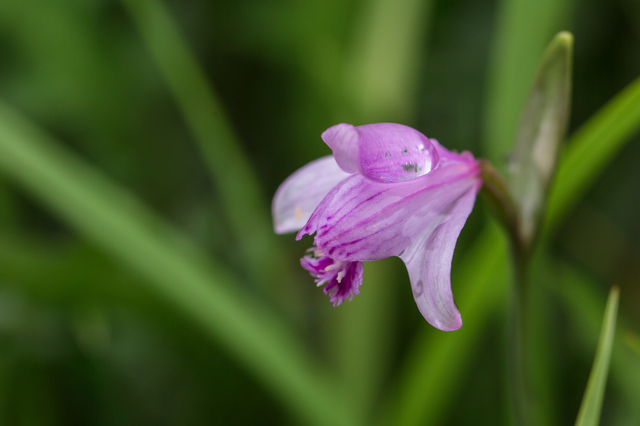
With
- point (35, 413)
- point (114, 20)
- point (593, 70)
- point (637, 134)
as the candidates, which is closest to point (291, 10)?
point (114, 20)

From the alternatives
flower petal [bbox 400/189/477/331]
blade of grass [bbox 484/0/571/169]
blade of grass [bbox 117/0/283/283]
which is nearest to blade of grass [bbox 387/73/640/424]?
blade of grass [bbox 484/0/571/169]

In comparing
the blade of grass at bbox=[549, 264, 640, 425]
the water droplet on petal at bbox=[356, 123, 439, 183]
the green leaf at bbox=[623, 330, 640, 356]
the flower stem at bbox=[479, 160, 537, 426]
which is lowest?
the blade of grass at bbox=[549, 264, 640, 425]

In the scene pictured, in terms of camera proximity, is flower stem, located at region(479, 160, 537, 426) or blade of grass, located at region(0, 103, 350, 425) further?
blade of grass, located at region(0, 103, 350, 425)

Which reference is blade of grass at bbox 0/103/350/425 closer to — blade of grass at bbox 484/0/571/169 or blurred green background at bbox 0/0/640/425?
blurred green background at bbox 0/0/640/425

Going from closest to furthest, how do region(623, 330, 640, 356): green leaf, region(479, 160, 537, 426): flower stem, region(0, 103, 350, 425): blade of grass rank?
region(479, 160, 537, 426): flower stem, region(623, 330, 640, 356): green leaf, region(0, 103, 350, 425): blade of grass

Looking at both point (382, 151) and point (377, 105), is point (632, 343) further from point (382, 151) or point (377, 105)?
point (377, 105)

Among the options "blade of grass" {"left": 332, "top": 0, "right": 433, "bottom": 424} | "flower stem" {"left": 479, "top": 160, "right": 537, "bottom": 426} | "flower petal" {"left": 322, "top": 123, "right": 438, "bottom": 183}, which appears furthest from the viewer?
"blade of grass" {"left": 332, "top": 0, "right": 433, "bottom": 424}

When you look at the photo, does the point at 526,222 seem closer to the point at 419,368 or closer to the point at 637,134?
the point at 419,368
